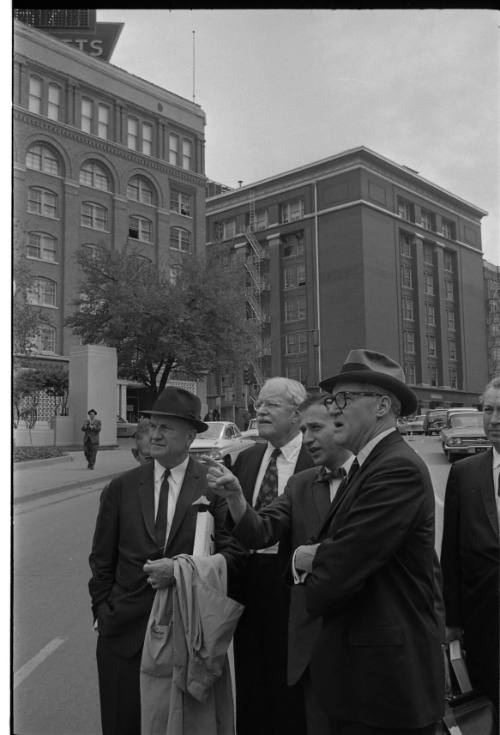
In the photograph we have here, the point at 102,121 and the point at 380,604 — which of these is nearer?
the point at 380,604

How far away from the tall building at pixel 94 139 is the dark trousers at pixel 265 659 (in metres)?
2.25

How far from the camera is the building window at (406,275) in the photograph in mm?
8656

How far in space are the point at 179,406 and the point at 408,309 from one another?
24.7 ft

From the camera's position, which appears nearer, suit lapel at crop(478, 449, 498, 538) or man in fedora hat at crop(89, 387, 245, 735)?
man in fedora hat at crop(89, 387, 245, 735)

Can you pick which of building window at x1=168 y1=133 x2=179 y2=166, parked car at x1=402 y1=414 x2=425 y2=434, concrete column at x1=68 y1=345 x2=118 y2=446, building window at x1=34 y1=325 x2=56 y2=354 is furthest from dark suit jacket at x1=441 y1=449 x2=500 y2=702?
parked car at x1=402 y1=414 x2=425 y2=434

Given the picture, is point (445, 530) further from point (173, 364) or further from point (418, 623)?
point (173, 364)

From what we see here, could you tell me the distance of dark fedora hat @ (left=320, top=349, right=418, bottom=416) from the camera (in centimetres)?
192

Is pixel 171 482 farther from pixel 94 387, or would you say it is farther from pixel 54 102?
pixel 94 387

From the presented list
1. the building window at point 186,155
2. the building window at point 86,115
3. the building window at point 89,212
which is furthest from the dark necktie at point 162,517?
the building window at point 89,212

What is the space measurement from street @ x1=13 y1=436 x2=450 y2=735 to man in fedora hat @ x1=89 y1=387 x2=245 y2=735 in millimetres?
728

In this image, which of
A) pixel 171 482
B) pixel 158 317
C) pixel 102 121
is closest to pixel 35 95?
pixel 102 121

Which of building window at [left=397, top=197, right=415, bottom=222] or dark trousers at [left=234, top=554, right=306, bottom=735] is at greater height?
building window at [left=397, top=197, right=415, bottom=222]

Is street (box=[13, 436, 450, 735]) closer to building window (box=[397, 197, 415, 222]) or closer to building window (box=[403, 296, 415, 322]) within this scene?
building window (box=[403, 296, 415, 322])

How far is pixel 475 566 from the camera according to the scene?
2627 millimetres
